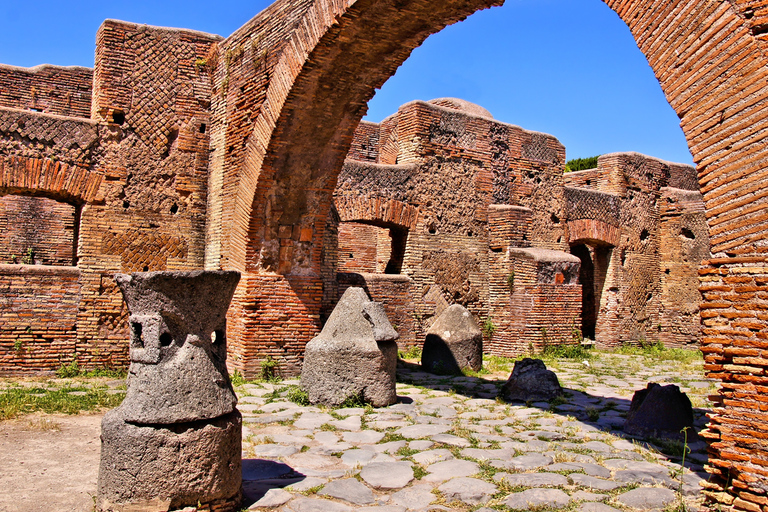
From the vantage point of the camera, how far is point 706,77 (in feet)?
10.7

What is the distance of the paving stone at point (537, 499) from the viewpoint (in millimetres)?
3691

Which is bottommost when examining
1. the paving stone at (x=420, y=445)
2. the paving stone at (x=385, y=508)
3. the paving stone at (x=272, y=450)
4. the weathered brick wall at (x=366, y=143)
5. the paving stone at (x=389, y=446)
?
the paving stone at (x=385, y=508)

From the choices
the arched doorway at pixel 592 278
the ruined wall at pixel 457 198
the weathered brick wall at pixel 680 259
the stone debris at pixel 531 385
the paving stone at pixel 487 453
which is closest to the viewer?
the paving stone at pixel 487 453

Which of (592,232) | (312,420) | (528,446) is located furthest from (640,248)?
(312,420)

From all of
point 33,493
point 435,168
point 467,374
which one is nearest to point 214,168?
point 435,168

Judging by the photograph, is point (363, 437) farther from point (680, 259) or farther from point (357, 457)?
point (680, 259)

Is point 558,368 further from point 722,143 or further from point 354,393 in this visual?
point 722,143

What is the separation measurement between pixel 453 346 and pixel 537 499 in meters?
5.15

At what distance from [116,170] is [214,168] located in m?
1.38

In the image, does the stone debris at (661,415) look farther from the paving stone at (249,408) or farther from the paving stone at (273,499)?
the paving stone at (249,408)

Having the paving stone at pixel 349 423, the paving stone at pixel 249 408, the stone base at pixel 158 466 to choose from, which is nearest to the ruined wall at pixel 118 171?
the paving stone at pixel 249 408

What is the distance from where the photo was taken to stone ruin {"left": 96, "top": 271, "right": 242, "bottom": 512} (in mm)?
3361

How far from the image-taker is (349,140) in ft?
26.7

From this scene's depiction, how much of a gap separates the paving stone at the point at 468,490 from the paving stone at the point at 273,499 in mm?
1017
